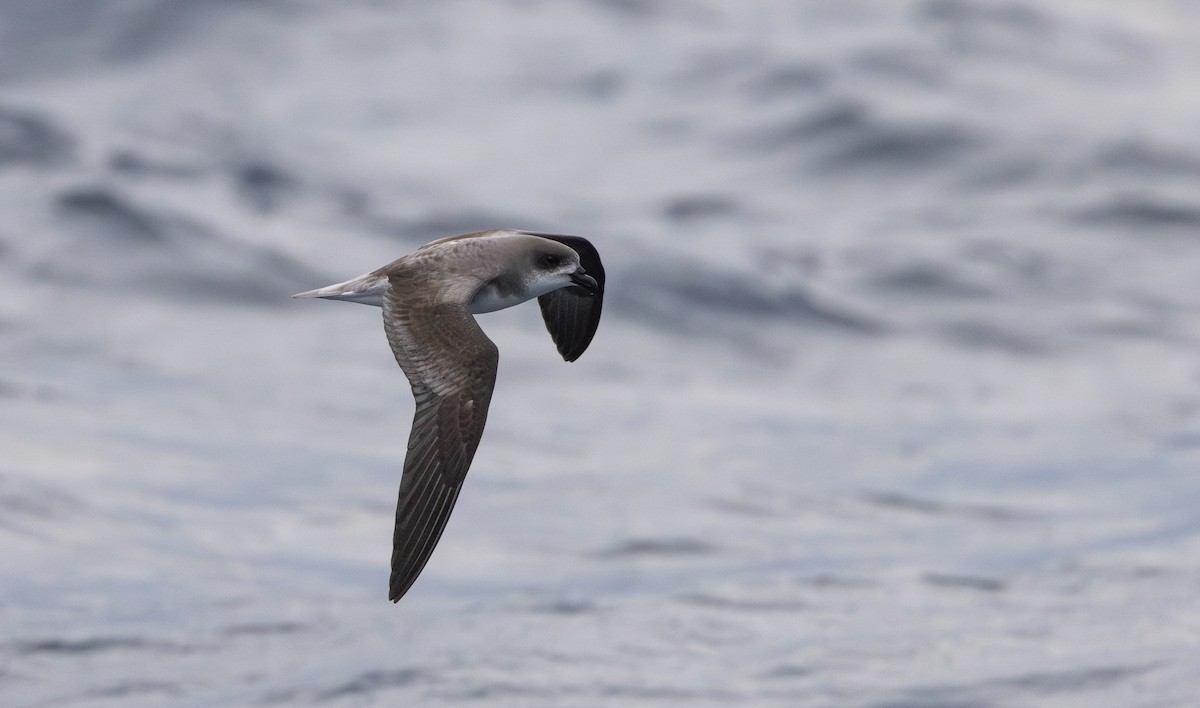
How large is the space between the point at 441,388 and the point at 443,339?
0.61ft

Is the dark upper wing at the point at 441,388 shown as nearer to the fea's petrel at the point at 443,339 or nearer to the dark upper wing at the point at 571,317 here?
the fea's petrel at the point at 443,339

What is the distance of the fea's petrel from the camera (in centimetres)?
676

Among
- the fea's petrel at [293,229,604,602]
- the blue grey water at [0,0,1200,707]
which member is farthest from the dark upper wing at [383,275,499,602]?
the blue grey water at [0,0,1200,707]

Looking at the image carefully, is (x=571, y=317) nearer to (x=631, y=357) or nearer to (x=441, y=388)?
(x=441, y=388)

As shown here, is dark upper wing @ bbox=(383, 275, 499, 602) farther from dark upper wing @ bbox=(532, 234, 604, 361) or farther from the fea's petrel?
dark upper wing @ bbox=(532, 234, 604, 361)

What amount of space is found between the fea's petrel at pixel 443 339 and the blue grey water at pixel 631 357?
5438 millimetres

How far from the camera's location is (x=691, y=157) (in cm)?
2650

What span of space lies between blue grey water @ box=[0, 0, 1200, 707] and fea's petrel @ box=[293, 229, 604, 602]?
5438 mm

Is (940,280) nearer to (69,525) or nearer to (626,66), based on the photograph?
(626,66)

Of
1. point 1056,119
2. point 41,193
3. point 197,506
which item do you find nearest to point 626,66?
point 1056,119

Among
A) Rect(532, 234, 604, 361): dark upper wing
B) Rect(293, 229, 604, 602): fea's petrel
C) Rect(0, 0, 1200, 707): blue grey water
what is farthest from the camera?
Rect(0, 0, 1200, 707): blue grey water

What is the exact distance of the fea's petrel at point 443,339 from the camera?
22.2 feet

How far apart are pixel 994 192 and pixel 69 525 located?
1414cm

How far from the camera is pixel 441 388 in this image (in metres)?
6.90
